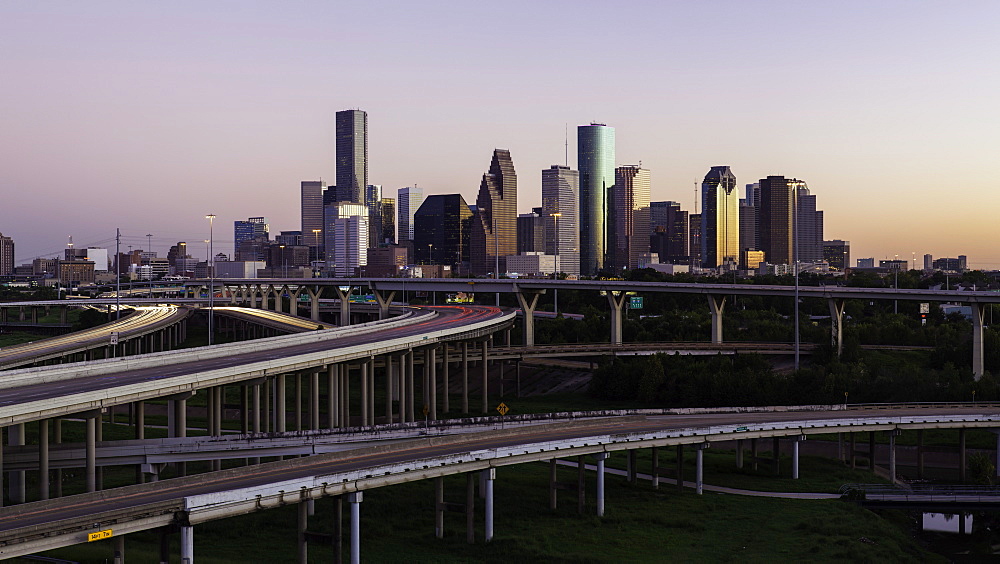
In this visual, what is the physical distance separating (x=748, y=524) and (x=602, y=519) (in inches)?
336

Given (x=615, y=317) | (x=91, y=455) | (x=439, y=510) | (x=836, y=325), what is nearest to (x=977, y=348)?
(x=836, y=325)

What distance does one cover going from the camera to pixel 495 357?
12462cm

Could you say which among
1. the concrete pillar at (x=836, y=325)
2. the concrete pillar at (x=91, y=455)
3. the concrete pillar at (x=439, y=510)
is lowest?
the concrete pillar at (x=439, y=510)

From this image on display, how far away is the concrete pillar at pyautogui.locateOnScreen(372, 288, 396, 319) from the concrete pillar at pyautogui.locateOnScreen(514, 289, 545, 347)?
36078 mm

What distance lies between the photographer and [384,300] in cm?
18538

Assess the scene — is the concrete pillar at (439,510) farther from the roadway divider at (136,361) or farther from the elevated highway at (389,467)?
the roadway divider at (136,361)

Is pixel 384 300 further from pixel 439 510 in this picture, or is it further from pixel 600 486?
pixel 439 510

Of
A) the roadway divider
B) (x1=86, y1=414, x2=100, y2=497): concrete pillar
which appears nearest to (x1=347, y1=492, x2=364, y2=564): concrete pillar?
(x1=86, y1=414, x2=100, y2=497): concrete pillar

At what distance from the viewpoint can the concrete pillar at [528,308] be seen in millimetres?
140625

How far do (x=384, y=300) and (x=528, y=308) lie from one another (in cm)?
4560

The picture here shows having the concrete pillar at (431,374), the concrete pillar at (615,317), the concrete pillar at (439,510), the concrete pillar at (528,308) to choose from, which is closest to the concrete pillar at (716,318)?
the concrete pillar at (615,317)

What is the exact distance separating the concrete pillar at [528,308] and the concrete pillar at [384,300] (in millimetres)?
36078

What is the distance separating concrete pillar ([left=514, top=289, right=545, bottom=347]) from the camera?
141m

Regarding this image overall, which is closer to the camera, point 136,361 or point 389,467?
point 389,467
